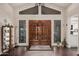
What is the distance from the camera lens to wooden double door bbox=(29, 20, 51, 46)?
2711mm

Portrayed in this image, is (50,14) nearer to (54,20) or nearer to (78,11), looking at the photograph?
(54,20)

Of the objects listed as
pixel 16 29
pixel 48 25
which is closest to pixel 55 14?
pixel 48 25

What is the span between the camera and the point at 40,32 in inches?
107

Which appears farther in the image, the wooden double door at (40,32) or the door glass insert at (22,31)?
the door glass insert at (22,31)

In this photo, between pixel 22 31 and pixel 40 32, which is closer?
pixel 40 32

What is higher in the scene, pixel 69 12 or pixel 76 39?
pixel 69 12

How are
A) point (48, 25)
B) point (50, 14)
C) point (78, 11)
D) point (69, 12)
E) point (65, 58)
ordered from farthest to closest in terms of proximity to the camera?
point (50, 14) → point (48, 25) → point (69, 12) → point (78, 11) → point (65, 58)

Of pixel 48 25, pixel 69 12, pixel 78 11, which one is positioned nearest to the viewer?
pixel 78 11

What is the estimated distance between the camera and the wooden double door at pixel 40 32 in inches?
107

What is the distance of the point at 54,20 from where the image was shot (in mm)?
2955

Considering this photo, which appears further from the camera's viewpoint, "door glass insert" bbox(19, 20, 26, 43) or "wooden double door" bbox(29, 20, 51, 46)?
"door glass insert" bbox(19, 20, 26, 43)

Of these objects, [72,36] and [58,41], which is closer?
[72,36]

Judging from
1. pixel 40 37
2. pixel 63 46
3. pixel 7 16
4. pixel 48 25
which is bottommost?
pixel 63 46

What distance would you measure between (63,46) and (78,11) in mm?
822
